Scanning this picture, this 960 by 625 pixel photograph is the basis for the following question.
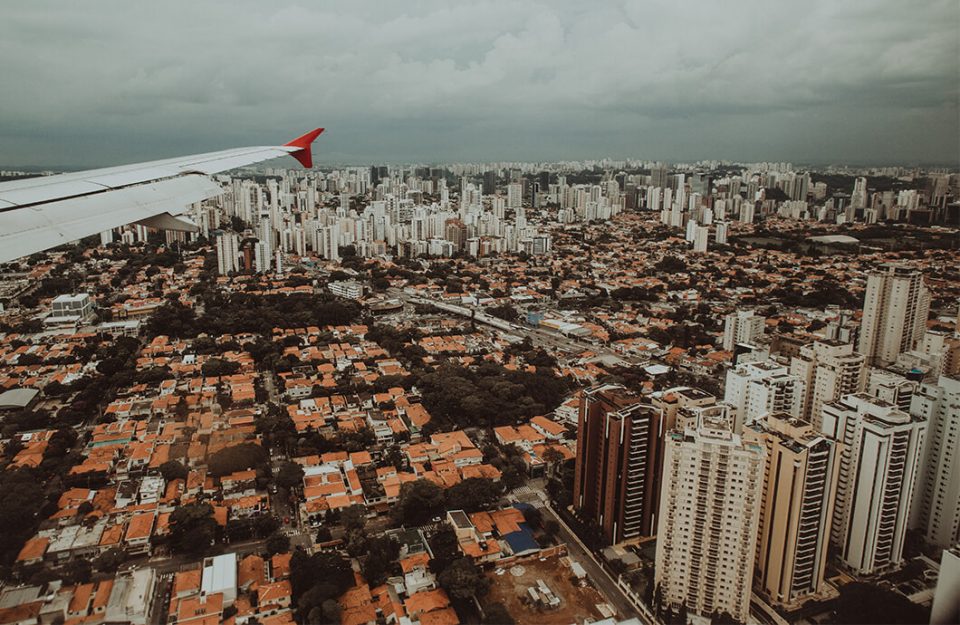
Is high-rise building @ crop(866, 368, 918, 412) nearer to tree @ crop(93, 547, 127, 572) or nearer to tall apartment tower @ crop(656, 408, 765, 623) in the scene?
tall apartment tower @ crop(656, 408, 765, 623)

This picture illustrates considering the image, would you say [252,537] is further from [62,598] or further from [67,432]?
[67,432]

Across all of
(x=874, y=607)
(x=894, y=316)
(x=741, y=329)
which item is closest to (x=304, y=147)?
(x=874, y=607)

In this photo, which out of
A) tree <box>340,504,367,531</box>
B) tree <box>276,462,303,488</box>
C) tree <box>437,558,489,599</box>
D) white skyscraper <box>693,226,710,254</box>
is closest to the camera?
tree <box>437,558,489,599</box>

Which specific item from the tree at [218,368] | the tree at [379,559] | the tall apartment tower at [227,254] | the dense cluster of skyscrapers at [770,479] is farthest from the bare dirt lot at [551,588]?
the tall apartment tower at [227,254]

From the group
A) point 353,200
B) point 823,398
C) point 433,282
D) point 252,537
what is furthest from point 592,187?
point 252,537

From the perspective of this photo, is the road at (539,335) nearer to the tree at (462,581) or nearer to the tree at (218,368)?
the tree at (218,368)

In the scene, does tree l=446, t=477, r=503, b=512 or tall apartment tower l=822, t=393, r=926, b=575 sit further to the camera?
tree l=446, t=477, r=503, b=512

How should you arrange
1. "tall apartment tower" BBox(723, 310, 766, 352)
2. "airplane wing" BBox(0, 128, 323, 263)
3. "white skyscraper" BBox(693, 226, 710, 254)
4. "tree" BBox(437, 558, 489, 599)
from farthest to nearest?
1. "white skyscraper" BBox(693, 226, 710, 254)
2. "tall apartment tower" BBox(723, 310, 766, 352)
3. "tree" BBox(437, 558, 489, 599)
4. "airplane wing" BBox(0, 128, 323, 263)

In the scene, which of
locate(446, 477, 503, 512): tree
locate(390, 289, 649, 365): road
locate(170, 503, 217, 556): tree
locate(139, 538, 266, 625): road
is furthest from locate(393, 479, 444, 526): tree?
locate(390, 289, 649, 365): road
